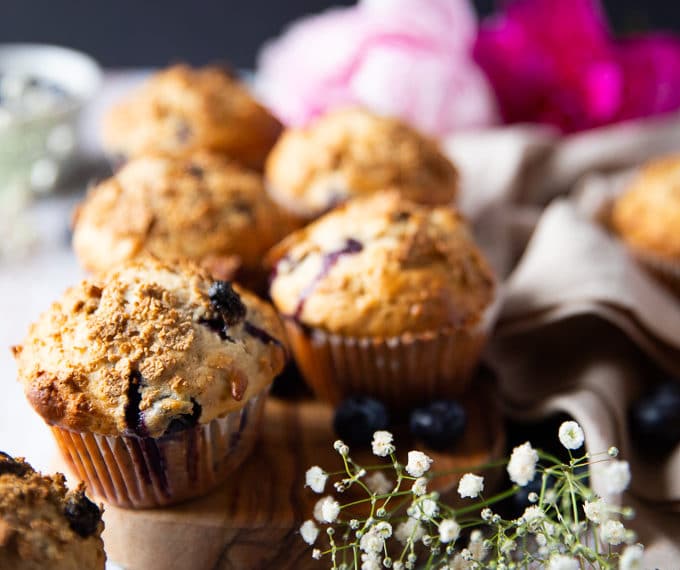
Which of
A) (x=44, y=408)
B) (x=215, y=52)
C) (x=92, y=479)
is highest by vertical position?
(x=44, y=408)

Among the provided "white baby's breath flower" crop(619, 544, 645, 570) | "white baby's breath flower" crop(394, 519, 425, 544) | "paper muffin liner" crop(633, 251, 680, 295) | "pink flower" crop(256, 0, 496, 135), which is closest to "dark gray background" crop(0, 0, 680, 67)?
"pink flower" crop(256, 0, 496, 135)

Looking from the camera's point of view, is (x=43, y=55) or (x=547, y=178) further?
(x=43, y=55)

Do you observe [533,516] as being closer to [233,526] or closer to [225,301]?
[233,526]

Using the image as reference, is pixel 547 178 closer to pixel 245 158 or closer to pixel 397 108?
pixel 397 108

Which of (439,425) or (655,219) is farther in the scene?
(655,219)

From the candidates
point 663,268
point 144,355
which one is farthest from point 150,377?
point 663,268

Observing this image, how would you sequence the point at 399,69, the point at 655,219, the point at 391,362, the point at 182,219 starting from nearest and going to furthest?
1. the point at 391,362
2. the point at 182,219
3. the point at 655,219
4. the point at 399,69

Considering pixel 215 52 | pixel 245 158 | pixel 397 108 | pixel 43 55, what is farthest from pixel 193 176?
pixel 215 52
